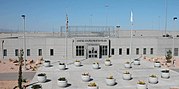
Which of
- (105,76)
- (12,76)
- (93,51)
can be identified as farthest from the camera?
(93,51)

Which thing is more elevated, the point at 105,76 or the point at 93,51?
the point at 93,51

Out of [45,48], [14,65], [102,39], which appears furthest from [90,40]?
[14,65]

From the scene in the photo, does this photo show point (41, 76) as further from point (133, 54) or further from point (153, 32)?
point (153, 32)

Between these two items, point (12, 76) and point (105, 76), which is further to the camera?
point (12, 76)

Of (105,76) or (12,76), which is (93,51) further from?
(12,76)

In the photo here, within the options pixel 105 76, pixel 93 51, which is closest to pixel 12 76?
pixel 105 76

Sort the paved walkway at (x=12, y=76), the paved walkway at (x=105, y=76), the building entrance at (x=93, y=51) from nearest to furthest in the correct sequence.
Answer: the paved walkway at (x=105, y=76)
the paved walkway at (x=12, y=76)
the building entrance at (x=93, y=51)

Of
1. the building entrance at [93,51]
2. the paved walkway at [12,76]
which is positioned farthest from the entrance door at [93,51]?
the paved walkway at [12,76]

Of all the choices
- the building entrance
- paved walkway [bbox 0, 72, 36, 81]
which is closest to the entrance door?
the building entrance

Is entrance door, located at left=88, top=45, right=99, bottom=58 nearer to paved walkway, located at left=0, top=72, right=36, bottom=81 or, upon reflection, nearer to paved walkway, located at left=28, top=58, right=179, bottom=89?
paved walkway, located at left=28, top=58, right=179, bottom=89

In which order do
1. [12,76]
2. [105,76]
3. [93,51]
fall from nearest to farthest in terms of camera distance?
[105,76] < [12,76] < [93,51]

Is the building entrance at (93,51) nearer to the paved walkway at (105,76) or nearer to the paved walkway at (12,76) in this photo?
the paved walkway at (105,76)

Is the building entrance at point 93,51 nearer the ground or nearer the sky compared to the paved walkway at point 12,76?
nearer the sky

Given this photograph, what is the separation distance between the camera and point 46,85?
2420 centimetres
